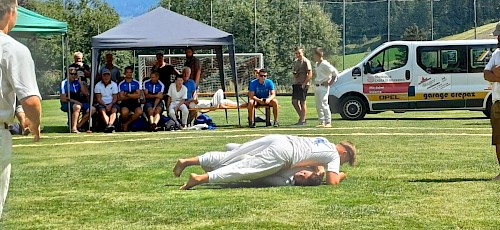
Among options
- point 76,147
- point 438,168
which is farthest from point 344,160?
point 76,147

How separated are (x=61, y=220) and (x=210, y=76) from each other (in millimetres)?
26298

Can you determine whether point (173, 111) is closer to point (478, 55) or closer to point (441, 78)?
point (441, 78)

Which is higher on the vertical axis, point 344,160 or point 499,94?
point 499,94

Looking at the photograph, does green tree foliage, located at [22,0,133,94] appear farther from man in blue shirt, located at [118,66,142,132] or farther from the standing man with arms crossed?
the standing man with arms crossed

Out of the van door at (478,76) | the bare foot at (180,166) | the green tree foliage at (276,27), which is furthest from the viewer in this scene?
the green tree foliage at (276,27)

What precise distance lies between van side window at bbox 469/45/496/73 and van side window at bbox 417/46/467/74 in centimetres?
20

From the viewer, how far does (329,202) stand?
7.66m

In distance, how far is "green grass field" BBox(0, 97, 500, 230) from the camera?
22.4 ft

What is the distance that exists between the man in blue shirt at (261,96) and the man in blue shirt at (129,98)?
2.41m

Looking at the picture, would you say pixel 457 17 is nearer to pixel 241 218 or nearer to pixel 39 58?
pixel 39 58

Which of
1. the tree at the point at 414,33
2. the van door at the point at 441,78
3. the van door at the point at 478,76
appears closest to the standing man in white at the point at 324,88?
the van door at the point at 441,78

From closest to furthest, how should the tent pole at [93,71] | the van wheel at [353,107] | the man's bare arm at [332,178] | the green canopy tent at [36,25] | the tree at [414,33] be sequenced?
the man's bare arm at [332,178], the green canopy tent at [36,25], the tent pole at [93,71], the van wheel at [353,107], the tree at [414,33]

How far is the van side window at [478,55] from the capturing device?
21953 millimetres

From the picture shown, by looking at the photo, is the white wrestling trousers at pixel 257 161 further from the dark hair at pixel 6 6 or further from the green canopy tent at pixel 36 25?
the green canopy tent at pixel 36 25
